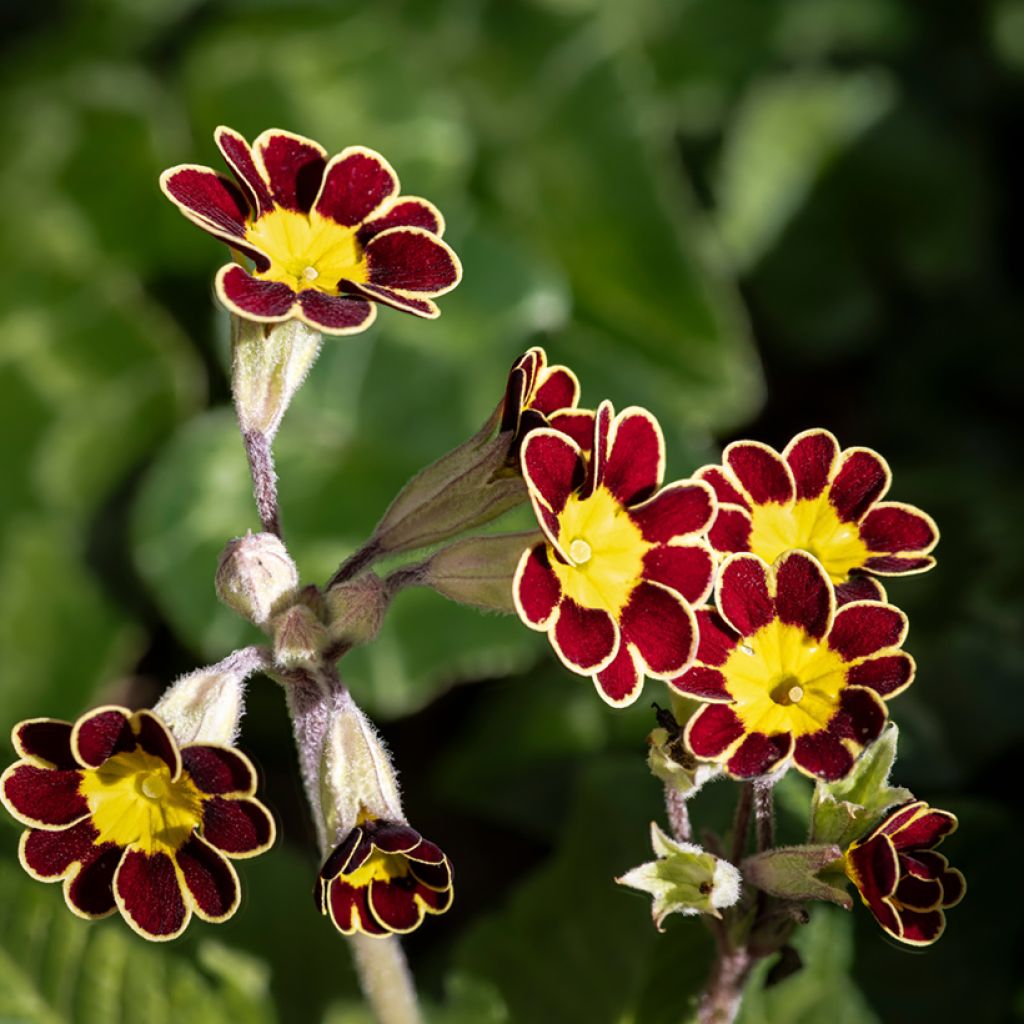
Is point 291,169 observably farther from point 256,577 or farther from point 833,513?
point 833,513

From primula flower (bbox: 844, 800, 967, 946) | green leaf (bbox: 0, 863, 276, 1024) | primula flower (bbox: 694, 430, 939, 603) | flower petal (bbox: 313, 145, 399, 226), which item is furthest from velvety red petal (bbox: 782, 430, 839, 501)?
green leaf (bbox: 0, 863, 276, 1024)

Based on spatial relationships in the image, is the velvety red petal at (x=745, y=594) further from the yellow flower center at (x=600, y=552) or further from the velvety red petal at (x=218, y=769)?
the velvety red petal at (x=218, y=769)

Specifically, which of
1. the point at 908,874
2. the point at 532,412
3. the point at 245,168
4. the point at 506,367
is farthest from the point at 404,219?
the point at 506,367

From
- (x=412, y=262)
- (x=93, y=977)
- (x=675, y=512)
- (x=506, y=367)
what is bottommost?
(x=93, y=977)

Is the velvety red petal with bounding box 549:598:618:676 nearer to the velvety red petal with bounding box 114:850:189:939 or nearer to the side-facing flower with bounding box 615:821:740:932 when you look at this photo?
the side-facing flower with bounding box 615:821:740:932

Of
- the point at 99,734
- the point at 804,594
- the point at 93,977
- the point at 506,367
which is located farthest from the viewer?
the point at 506,367

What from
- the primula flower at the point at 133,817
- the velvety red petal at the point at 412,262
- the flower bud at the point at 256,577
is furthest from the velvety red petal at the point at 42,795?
the velvety red petal at the point at 412,262

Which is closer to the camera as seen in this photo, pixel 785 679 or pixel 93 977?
pixel 785 679

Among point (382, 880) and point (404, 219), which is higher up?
point (404, 219)
